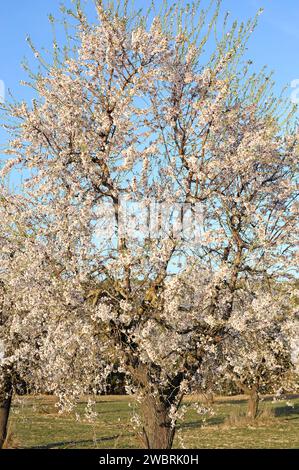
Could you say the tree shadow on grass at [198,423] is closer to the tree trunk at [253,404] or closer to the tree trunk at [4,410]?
the tree trunk at [253,404]

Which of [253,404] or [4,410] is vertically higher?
[4,410]

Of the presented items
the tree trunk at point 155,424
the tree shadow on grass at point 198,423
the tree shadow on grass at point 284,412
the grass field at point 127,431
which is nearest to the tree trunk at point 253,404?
the grass field at point 127,431

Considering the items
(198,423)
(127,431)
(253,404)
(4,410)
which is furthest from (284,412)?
(4,410)

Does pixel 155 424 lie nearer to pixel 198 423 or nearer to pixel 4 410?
pixel 4 410

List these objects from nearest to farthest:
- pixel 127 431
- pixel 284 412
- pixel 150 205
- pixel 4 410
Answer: pixel 150 205, pixel 4 410, pixel 127 431, pixel 284 412

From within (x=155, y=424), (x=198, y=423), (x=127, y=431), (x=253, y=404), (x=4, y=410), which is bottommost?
(x=198, y=423)

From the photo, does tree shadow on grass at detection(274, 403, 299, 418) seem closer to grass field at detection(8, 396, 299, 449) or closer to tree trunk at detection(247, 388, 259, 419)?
grass field at detection(8, 396, 299, 449)

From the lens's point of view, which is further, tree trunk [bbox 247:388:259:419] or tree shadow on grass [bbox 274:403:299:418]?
tree shadow on grass [bbox 274:403:299:418]

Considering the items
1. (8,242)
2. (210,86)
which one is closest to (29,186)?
(8,242)

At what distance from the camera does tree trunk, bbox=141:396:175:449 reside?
11633 millimetres

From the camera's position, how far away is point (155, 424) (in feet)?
38.1

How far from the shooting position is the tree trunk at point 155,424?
38.2ft

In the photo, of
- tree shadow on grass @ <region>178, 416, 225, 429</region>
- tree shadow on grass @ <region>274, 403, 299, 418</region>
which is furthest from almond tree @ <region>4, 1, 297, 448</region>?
tree shadow on grass @ <region>274, 403, 299, 418</region>

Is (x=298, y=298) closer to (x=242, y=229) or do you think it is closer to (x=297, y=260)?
(x=297, y=260)
